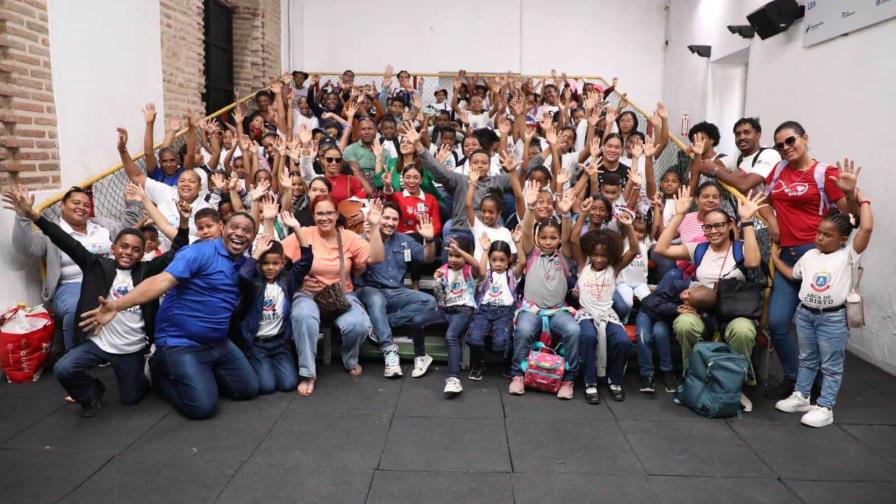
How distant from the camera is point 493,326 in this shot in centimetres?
459

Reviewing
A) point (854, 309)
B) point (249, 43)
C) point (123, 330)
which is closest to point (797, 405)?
point (854, 309)

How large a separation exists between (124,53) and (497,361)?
5304mm

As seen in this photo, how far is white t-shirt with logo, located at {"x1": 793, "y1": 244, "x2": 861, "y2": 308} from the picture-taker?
12.6 feet

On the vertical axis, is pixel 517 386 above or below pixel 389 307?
below

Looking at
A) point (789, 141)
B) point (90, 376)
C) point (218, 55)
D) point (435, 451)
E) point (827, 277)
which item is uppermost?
point (218, 55)

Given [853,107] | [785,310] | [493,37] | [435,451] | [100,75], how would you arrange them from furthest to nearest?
[493,37], [100,75], [853,107], [785,310], [435,451]

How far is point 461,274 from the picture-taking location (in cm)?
471

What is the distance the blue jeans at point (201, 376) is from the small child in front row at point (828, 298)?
11.9 feet

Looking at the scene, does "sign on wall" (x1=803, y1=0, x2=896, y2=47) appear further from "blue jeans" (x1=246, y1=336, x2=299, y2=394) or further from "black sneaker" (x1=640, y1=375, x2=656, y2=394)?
"blue jeans" (x1=246, y1=336, x2=299, y2=394)

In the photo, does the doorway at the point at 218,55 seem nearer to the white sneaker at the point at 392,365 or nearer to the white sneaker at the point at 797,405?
the white sneaker at the point at 392,365

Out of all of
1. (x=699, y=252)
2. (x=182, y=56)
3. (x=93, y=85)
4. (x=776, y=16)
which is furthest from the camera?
(x=182, y=56)

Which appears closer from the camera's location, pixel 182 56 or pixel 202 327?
pixel 202 327

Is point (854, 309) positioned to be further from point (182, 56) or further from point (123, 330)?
point (182, 56)

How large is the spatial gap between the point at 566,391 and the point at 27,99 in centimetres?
487
